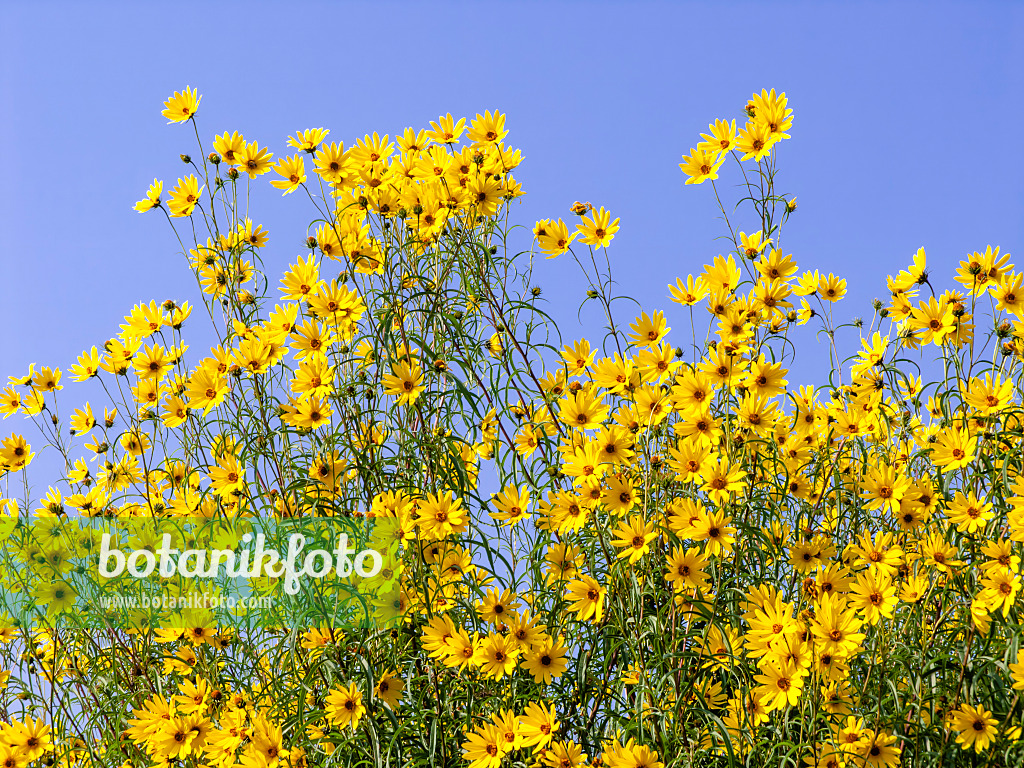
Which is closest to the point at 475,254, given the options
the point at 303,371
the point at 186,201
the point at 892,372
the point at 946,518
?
the point at 303,371

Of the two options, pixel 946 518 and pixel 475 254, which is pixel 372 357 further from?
pixel 946 518

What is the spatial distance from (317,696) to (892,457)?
4.95 ft

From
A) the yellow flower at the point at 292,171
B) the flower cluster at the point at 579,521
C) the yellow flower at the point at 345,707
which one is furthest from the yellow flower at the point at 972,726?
the yellow flower at the point at 292,171

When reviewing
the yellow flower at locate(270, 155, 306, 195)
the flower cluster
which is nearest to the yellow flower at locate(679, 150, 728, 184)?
the flower cluster

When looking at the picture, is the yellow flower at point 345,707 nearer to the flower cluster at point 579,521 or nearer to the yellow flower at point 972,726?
the flower cluster at point 579,521

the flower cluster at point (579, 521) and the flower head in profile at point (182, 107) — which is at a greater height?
the flower head in profile at point (182, 107)

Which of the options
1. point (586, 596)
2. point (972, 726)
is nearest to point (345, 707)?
point (586, 596)

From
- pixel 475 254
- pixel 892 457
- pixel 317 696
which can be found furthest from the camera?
pixel 892 457

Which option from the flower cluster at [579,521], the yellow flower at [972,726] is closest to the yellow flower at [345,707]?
the flower cluster at [579,521]

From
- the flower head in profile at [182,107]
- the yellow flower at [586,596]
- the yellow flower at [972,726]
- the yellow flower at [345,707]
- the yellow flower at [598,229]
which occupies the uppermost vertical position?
the flower head in profile at [182,107]

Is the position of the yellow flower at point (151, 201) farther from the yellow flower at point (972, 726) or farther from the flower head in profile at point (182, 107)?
the yellow flower at point (972, 726)

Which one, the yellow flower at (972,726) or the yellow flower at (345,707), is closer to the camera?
the yellow flower at (972,726)

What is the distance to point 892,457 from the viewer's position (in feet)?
7.75

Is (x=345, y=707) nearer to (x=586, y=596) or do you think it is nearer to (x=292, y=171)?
(x=586, y=596)
